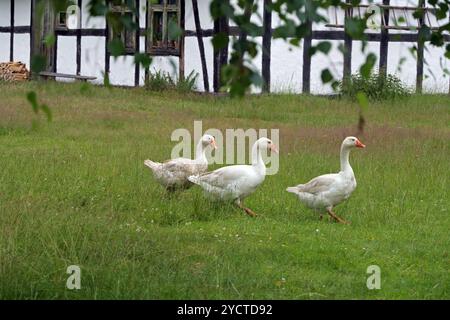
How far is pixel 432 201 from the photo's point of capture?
37.8ft

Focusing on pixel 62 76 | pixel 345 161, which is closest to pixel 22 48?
pixel 62 76

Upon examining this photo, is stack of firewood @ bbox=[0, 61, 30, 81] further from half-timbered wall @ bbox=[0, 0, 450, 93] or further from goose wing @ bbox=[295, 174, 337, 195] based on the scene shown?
goose wing @ bbox=[295, 174, 337, 195]

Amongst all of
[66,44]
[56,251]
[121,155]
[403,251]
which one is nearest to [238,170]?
[403,251]

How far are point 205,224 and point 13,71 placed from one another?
1755 centimetres

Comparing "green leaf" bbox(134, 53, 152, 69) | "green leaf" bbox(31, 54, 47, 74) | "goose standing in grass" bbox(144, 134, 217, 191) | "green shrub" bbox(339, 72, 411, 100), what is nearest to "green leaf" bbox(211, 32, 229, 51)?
"green leaf" bbox(134, 53, 152, 69)

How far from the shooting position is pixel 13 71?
1042 inches

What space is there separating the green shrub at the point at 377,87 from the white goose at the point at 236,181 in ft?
40.4

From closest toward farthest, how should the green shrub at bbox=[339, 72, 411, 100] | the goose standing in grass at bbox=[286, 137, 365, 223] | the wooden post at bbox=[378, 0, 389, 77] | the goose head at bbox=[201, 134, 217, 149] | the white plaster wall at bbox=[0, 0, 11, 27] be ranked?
the goose standing in grass at bbox=[286, 137, 365, 223] < the goose head at bbox=[201, 134, 217, 149] < the green shrub at bbox=[339, 72, 411, 100] < the wooden post at bbox=[378, 0, 389, 77] < the white plaster wall at bbox=[0, 0, 11, 27]

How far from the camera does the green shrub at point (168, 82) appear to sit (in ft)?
76.9

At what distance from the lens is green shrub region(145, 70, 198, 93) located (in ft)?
76.9

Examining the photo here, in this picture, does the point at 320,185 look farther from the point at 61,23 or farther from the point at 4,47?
the point at 4,47

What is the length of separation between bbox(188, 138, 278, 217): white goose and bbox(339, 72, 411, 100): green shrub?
12321 millimetres

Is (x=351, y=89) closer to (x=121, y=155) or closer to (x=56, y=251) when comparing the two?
(x=121, y=155)

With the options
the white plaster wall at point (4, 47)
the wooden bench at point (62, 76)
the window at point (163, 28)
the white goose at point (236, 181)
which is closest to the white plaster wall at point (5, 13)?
the white plaster wall at point (4, 47)
